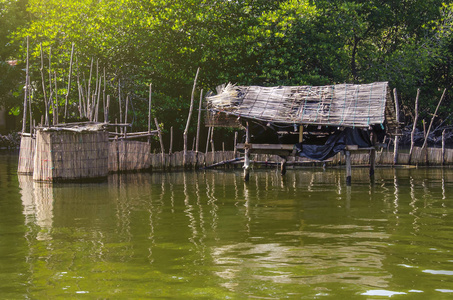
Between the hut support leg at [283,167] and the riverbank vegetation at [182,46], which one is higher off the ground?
the riverbank vegetation at [182,46]

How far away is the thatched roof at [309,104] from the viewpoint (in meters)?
15.5

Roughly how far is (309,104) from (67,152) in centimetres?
648

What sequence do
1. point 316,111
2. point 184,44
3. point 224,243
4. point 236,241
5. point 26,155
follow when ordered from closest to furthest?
1. point 224,243
2. point 236,241
3. point 316,111
4. point 26,155
5. point 184,44

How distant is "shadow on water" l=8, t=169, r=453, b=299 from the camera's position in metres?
5.77

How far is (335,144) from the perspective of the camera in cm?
Result: 1616

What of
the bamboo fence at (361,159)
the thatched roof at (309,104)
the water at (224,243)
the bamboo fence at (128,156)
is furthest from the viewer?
the bamboo fence at (361,159)

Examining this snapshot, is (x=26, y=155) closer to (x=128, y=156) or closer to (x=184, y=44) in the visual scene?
(x=128, y=156)

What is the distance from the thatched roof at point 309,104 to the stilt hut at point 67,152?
3481 millimetres

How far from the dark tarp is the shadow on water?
1887 mm

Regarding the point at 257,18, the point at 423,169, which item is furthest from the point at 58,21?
the point at 423,169

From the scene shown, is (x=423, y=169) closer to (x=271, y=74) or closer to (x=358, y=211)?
(x=271, y=74)

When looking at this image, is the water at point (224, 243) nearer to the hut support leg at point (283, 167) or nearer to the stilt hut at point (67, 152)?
the stilt hut at point (67, 152)

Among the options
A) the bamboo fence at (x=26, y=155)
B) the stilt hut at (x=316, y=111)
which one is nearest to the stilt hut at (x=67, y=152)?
the bamboo fence at (x=26, y=155)

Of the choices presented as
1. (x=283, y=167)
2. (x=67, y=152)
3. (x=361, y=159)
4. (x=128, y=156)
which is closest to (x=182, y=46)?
(x=128, y=156)
